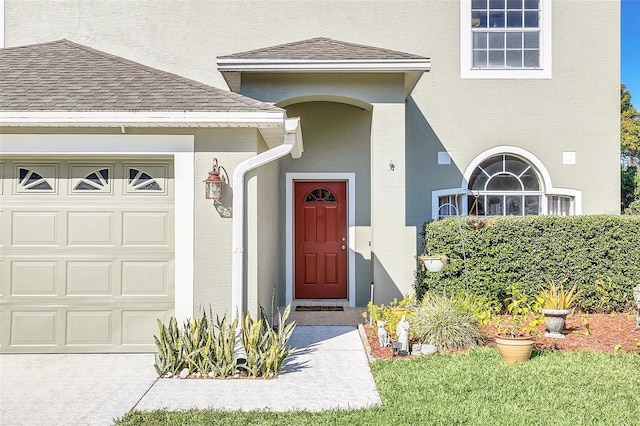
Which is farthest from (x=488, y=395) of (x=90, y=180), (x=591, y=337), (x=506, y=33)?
(x=506, y=33)

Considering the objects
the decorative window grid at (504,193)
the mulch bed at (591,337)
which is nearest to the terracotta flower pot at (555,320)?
the mulch bed at (591,337)

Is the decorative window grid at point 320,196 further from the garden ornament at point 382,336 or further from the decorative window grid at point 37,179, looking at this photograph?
the decorative window grid at point 37,179

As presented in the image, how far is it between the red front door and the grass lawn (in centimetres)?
429

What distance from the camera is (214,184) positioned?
5961 millimetres

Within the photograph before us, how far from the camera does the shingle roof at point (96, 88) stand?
595 centimetres

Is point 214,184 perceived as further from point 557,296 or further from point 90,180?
point 557,296

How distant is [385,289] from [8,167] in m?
5.93

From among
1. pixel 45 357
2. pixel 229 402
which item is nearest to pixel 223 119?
pixel 229 402

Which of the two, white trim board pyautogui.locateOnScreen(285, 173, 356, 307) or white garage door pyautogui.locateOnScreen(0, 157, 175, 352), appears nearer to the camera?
white garage door pyautogui.locateOnScreen(0, 157, 175, 352)

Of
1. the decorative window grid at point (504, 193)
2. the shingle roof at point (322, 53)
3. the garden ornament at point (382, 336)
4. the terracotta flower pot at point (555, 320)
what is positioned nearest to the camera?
the garden ornament at point (382, 336)

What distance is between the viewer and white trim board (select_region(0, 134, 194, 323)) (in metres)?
6.13

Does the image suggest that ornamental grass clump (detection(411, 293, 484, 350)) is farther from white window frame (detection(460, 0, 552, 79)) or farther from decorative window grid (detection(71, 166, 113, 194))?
white window frame (detection(460, 0, 552, 79))

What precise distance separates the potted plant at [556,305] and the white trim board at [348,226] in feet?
11.5

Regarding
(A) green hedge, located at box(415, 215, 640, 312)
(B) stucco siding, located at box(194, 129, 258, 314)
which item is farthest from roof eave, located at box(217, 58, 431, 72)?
(A) green hedge, located at box(415, 215, 640, 312)
